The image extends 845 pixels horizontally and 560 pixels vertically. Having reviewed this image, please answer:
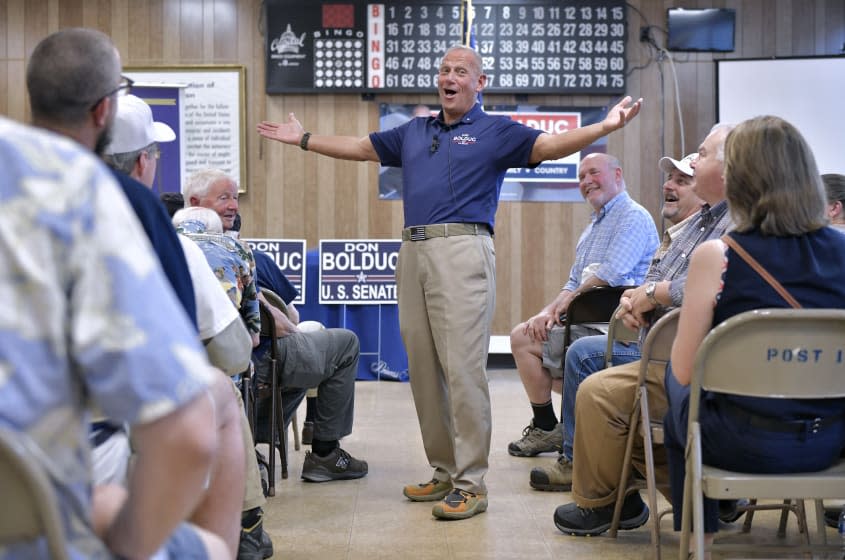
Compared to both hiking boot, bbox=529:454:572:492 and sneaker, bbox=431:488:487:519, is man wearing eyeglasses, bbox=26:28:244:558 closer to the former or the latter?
sneaker, bbox=431:488:487:519

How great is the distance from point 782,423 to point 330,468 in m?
2.26

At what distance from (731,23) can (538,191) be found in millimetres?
2089

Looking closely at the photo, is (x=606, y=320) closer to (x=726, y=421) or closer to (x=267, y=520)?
(x=267, y=520)

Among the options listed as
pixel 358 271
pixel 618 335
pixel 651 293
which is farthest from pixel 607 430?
pixel 358 271

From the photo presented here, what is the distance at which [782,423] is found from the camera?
208 cm

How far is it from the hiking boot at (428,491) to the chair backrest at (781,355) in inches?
70.1

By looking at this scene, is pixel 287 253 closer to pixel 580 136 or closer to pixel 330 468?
pixel 330 468

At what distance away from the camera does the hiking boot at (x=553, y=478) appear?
375 cm

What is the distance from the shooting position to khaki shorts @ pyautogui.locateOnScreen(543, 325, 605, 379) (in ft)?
14.0

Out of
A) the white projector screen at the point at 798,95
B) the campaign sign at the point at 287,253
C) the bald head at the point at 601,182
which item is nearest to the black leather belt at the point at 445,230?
the bald head at the point at 601,182

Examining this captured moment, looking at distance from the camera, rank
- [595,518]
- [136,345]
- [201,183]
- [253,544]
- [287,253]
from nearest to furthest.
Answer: [136,345] < [253,544] < [595,518] < [201,183] < [287,253]

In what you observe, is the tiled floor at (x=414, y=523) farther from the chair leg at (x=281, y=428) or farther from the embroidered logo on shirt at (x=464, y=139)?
the embroidered logo on shirt at (x=464, y=139)

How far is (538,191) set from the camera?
7676mm

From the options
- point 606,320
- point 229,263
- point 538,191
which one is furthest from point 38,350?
point 538,191
